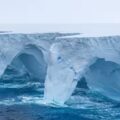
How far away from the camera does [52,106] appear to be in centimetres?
855

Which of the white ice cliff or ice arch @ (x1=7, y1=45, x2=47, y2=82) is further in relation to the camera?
ice arch @ (x1=7, y1=45, x2=47, y2=82)

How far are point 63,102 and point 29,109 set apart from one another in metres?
0.73

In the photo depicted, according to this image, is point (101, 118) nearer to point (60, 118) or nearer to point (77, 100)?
point (60, 118)

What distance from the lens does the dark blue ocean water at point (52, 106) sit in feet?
26.6

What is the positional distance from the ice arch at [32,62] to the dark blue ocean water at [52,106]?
524 mm

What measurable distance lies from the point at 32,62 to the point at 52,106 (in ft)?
9.64

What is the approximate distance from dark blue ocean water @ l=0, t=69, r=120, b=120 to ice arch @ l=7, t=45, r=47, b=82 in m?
0.52

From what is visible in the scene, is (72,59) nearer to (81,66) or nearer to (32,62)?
(81,66)

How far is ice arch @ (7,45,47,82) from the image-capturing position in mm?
10586

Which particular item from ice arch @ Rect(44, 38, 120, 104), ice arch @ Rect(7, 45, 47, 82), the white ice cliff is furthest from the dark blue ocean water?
ice arch @ Rect(7, 45, 47, 82)

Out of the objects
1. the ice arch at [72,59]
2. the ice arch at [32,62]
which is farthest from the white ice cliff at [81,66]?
the ice arch at [32,62]

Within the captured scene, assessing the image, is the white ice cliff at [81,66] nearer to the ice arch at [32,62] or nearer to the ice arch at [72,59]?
the ice arch at [72,59]

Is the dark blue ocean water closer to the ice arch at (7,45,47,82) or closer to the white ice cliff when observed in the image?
the white ice cliff

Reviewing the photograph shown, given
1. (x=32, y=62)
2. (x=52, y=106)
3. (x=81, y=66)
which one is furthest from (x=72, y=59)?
(x=32, y=62)
